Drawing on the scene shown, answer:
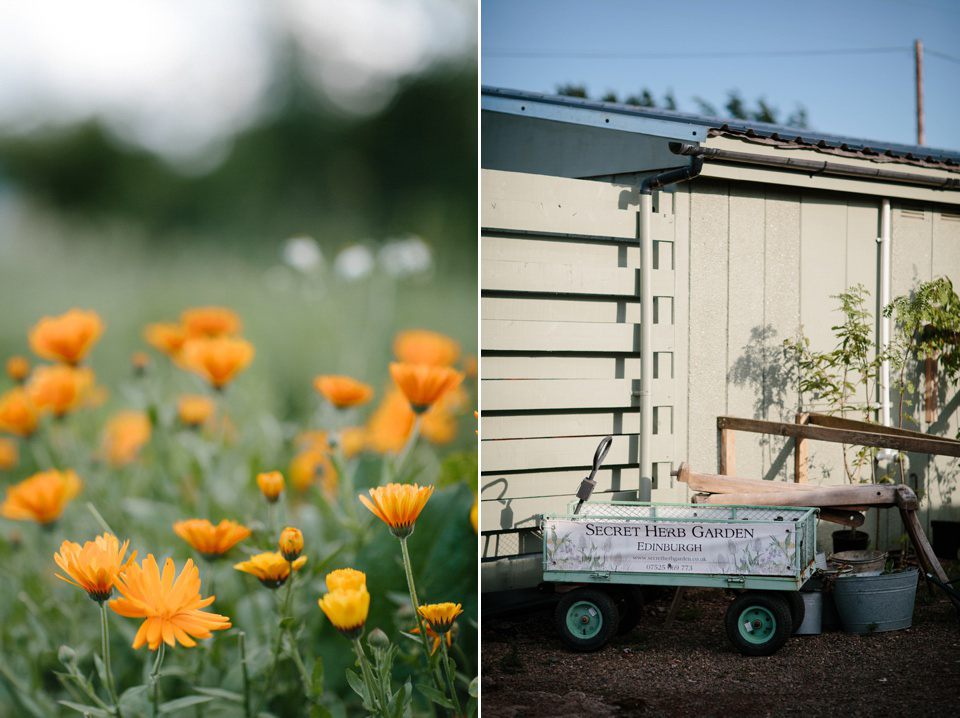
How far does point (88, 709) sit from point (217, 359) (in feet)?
2.15

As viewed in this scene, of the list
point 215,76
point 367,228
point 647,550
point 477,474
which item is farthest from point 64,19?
point 647,550

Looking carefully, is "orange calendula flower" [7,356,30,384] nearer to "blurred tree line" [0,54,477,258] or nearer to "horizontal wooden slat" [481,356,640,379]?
"blurred tree line" [0,54,477,258]

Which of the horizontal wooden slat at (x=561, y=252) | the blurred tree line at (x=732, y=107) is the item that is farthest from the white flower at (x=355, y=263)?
the blurred tree line at (x=732, y=107)

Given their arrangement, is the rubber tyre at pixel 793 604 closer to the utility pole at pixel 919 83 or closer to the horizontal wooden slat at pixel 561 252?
the horizontal wooden slat at pixel 561 252

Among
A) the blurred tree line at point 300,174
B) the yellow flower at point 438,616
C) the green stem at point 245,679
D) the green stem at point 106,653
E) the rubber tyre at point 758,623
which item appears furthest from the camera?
the blurred tree line at point 300,174

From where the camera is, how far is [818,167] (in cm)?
209

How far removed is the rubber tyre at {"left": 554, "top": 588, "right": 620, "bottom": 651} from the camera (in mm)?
2002

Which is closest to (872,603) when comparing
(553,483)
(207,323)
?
(553,483)

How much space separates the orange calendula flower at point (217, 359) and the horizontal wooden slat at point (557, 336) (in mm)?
621

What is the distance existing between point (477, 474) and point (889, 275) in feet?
3.91

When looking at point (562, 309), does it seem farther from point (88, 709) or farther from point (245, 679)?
point (88, 709)

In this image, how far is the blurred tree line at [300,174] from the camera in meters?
2.23

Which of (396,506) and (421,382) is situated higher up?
(421,382)

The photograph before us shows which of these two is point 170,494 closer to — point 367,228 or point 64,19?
point 367,228
